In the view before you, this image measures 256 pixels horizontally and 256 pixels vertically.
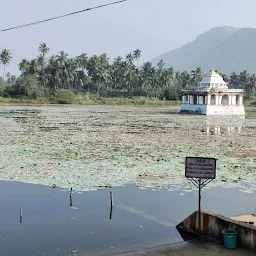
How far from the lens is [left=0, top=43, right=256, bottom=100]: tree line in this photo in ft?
350

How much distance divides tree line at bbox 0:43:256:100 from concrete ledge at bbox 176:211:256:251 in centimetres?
9198

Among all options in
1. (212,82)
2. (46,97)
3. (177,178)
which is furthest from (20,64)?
(177,178)

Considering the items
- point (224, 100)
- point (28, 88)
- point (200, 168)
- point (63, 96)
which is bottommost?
point (200, 168)

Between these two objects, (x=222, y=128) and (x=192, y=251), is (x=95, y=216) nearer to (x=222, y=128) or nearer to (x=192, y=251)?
(x=192, y=251)

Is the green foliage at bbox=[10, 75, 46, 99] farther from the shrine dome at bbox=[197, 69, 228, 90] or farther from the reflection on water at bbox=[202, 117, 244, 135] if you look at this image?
the reflection on water at bbox=[202, 117, 244, 135]

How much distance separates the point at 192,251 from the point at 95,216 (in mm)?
3459

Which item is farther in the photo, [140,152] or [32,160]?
[140,152]

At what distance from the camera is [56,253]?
8.95 metres

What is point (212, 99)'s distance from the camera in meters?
73.6

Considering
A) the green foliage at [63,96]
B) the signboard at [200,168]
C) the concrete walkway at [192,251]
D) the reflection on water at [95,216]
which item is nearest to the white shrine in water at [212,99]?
the green foliage at [63,96]

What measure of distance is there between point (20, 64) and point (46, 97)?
480 inches

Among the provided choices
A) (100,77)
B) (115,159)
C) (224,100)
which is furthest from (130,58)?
(115,159)

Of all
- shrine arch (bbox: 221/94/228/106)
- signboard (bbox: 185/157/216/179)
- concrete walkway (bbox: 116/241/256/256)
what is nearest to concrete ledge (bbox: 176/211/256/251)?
concrete walkway (bbox: 116/241/256/256)

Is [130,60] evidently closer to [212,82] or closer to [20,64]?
[20,64]
